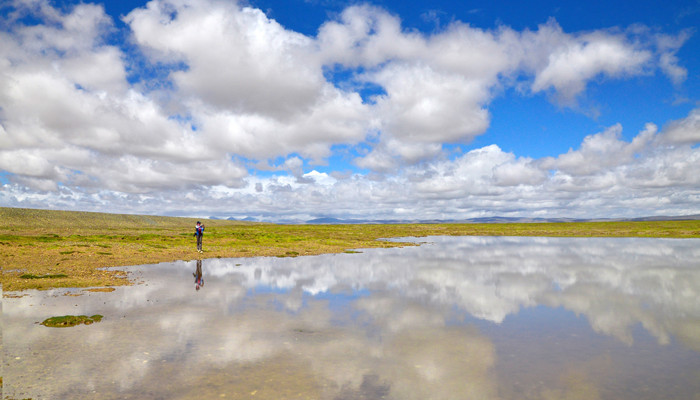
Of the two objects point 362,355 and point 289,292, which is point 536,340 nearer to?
point 362,355

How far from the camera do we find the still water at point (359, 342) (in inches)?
414

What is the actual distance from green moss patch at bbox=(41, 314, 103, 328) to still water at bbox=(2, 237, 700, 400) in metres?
0.59

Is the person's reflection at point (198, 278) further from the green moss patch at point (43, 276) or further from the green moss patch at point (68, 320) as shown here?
the green moss patch at point (43, 276)

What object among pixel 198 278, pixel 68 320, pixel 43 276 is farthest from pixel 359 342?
pixel 43 276

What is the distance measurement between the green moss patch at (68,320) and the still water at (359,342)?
0.59 meters

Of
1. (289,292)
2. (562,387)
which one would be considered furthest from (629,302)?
Result: (289,292)

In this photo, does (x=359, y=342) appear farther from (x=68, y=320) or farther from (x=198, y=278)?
(x=198, y=278)

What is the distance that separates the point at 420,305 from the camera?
20.5m

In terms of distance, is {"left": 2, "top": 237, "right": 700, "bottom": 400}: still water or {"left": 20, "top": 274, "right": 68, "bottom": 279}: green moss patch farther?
{"left": 20, "top": 274, "right": 68, "bottom": 279}: green moss patch

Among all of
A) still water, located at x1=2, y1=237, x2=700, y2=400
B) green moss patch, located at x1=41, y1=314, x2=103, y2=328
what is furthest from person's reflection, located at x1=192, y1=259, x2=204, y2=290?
green moss patch, located at x1=41, y1=314, x2=103, y2=328

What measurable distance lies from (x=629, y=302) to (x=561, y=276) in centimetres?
1000

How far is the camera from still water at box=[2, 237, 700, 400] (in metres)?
10.5

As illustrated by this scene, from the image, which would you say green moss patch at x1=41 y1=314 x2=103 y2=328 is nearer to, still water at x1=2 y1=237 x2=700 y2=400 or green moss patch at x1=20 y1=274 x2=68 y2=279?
still water at x1=2 y1=237 x2=700 y2=400

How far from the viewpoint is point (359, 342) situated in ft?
47.2
